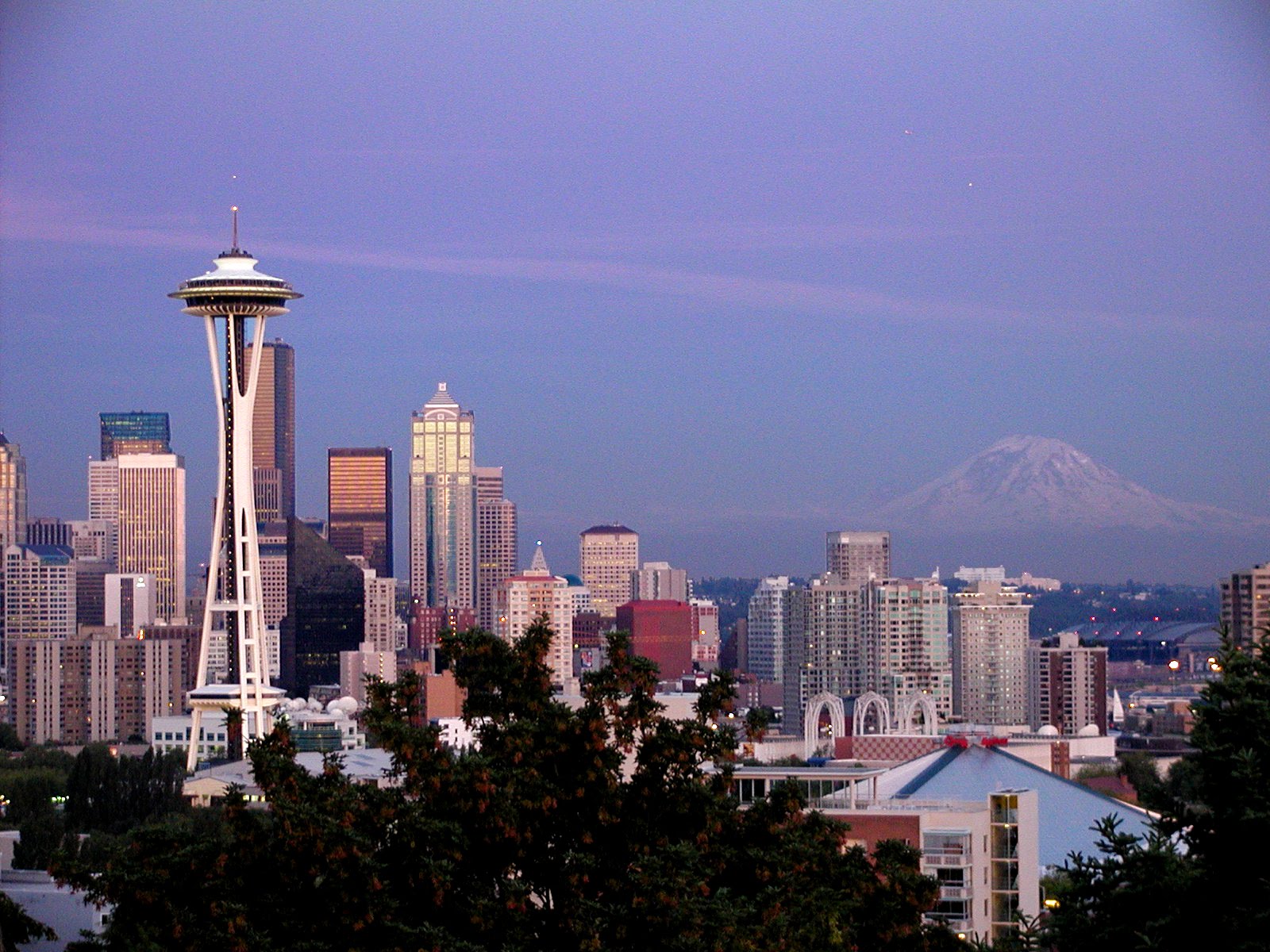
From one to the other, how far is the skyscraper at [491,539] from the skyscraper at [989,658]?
182 ft

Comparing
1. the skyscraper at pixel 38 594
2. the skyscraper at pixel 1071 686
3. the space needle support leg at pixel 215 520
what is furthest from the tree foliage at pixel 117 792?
the skyscraper at pixel 38 594

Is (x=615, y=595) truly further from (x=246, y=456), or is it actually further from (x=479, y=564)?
(x=246, y=456)

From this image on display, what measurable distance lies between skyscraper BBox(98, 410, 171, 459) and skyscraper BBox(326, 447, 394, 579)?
510 inches

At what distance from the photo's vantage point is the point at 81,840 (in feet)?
139

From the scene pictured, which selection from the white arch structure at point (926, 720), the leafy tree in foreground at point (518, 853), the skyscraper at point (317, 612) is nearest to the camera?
the leafy tree in foreground at point (518, 853)

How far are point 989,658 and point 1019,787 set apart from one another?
283 feet

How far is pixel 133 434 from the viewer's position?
179500mm

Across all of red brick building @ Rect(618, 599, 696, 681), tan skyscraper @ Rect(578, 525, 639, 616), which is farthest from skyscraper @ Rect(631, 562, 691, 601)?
red brick building @ Rect(618, 599, 696, 681)

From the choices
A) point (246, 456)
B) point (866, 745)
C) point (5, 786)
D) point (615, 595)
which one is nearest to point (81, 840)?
point (5, 786)

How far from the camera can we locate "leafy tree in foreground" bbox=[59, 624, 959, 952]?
40.8 feet

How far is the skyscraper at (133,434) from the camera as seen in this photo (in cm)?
17950

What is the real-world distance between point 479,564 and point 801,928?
561 feet

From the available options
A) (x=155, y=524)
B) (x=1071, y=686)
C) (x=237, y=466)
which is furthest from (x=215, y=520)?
(x=155, y=524)

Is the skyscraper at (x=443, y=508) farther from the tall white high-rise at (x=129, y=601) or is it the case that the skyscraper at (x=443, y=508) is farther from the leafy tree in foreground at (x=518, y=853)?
the leafy tree in foreground at (x=518, y=853)
